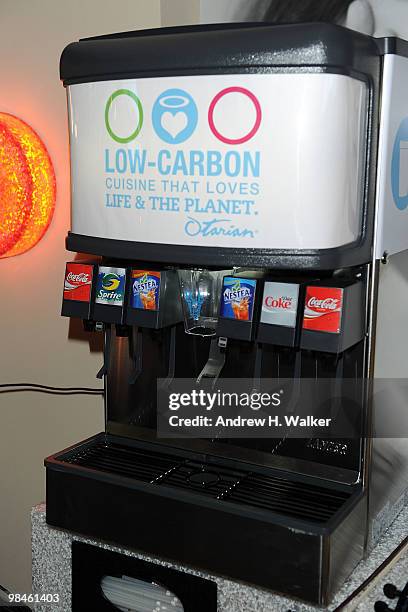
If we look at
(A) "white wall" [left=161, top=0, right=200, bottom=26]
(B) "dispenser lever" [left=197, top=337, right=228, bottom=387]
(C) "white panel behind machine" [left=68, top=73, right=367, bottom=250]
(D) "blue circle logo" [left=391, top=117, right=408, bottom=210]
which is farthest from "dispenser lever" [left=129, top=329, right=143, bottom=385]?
(A) "white wall" [left=161, top=0, right=200, bottom=26]

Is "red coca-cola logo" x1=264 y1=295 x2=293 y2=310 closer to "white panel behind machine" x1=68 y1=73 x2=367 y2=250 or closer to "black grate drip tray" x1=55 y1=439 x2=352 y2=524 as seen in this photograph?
"white panel behind machine" x1=68 y1=73 x2=367 y2=250

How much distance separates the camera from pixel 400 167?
4.21ft

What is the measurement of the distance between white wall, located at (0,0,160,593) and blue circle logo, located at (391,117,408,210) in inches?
26.7

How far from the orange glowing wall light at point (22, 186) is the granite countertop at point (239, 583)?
2.14 feet

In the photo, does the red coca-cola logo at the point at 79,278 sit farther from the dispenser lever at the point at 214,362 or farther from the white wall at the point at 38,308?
the white wall at the point at 38,308

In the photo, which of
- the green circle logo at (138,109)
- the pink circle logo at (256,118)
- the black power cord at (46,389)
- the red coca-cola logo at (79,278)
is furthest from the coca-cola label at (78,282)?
the black power cord at (46,389)

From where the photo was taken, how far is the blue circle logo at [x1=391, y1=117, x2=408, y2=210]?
4.13 ft

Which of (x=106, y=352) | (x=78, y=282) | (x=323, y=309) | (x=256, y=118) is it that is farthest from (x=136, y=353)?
(x=256, y=118)

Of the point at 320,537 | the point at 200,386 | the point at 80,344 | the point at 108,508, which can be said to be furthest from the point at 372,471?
the point at 80,344

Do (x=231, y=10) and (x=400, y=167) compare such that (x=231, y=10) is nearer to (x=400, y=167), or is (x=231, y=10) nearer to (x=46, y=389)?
(x=400, y=167)

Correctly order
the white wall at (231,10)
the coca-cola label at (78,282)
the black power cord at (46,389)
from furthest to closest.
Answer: the black power cord at (46,389)
the white wall at (231,10)
the coca-cola label at (78,282)

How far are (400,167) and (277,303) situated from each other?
0.28 m

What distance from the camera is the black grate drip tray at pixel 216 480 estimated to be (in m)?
1.31

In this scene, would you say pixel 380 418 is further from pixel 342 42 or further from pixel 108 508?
pixel 342 42
